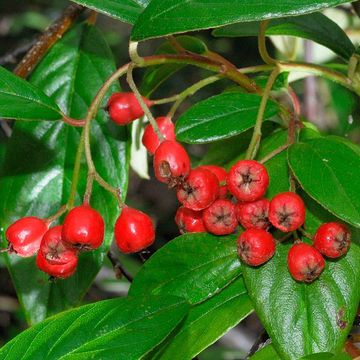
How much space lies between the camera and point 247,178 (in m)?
1.26

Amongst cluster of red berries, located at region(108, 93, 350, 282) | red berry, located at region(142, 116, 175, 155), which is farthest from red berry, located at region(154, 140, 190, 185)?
red berry, located at region(142, 116, 175, 155)

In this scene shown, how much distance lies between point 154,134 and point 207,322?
1.13 ft

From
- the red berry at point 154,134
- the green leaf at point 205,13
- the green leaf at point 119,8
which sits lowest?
the red berry at point 154,134

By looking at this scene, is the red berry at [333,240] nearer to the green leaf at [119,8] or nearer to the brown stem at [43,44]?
the green leaf at [119,8]

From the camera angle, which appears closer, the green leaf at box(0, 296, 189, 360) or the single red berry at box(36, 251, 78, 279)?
the green leaf at box(0, 296, 189, 360)

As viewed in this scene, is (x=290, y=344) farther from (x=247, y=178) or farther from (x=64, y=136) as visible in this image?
(x=64, y=136)

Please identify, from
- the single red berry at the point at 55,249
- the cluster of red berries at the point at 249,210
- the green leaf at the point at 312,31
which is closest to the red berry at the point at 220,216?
the cluster of red berries at the point at 249,210

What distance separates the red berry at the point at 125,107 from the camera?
4.88 ft

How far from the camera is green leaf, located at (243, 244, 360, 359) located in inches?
50.4

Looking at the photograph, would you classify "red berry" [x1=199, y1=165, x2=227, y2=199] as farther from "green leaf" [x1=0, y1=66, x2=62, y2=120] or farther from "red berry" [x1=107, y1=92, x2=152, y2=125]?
"green leaf" [x1=0, y1=66, x2=62, y2=120]

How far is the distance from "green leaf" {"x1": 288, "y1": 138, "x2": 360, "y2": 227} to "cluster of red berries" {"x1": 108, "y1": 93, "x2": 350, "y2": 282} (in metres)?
0.04

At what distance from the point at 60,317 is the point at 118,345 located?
14cm

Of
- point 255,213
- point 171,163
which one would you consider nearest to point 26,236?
point 171,163

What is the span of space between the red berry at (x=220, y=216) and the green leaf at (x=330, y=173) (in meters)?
0.13
